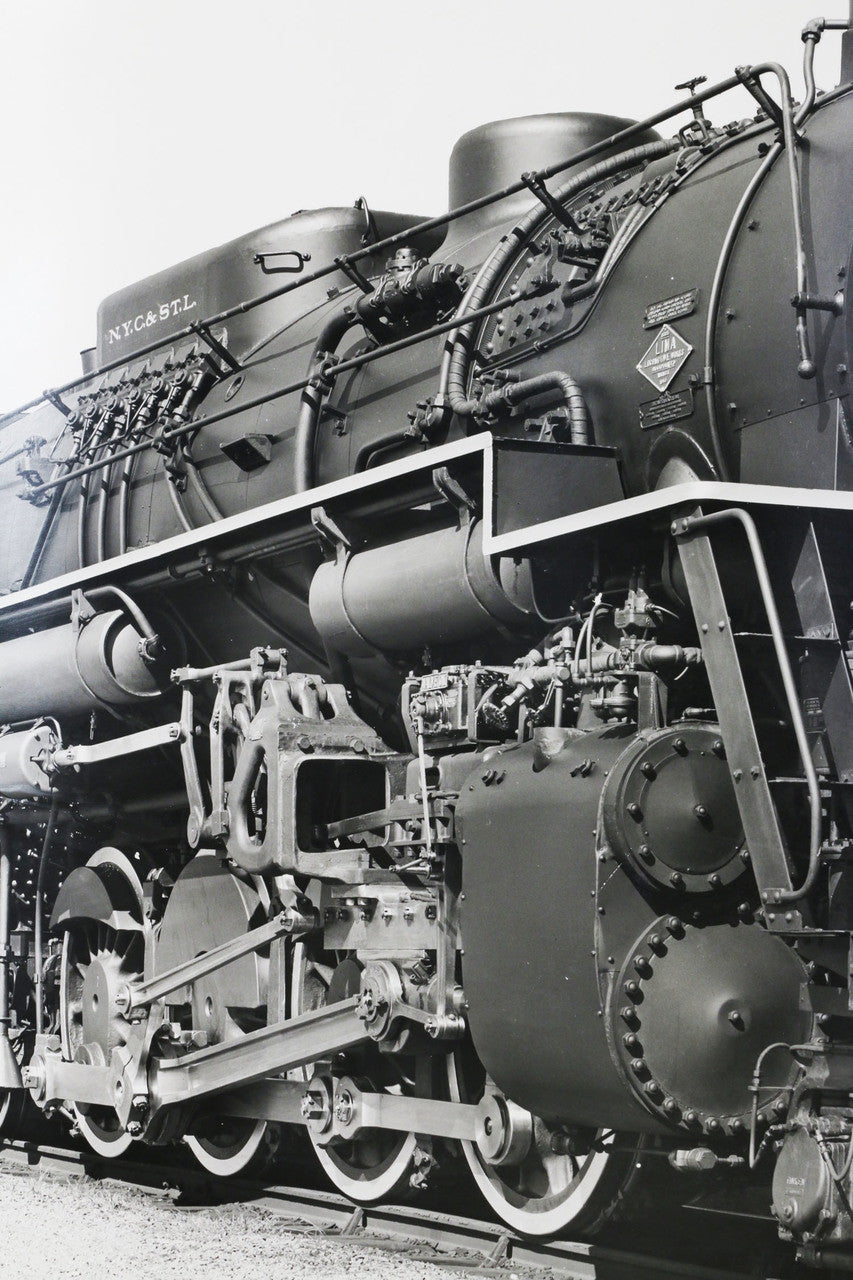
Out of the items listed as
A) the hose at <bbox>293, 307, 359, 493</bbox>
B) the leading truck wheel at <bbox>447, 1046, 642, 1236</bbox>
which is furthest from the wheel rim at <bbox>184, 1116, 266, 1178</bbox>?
the hose at <bbox>293, 307, 359, 493</bbox>

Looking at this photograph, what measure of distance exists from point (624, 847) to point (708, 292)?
175 centimetres

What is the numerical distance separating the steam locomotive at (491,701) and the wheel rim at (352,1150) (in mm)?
22

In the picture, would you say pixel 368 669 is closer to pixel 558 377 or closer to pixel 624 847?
pixel 558 377

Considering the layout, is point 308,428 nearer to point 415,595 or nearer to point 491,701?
point 415,595

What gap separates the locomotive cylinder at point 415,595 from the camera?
16.6 feet

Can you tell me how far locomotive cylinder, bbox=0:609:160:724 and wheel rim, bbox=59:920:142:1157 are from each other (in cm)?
115

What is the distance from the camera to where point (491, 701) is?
5.16 meters

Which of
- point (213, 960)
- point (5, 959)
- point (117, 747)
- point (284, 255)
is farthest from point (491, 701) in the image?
point (5, 959)

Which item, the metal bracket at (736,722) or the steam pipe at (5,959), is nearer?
the metal bracket at (736,722)

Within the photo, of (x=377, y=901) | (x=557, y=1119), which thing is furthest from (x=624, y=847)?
(x=377, y=901)

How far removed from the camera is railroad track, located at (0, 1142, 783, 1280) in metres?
5.08

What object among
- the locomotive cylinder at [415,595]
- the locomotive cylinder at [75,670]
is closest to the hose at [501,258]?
the locomotive cylinder at [415,595]

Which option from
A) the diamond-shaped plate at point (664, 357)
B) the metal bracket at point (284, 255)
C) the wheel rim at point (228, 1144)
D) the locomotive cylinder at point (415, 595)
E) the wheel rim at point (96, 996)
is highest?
the metal bracket at point (284, 255)

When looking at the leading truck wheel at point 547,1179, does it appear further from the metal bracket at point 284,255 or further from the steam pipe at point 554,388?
the metal bracket at point 284,255
